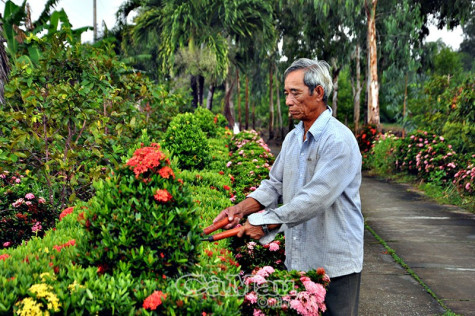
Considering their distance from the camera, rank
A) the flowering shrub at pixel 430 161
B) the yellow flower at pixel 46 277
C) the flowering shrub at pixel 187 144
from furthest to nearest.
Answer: the flowering shrub at pixel 430 161, the flowering shrub at pixel 187 144, the yellow flower at pixel 46 277

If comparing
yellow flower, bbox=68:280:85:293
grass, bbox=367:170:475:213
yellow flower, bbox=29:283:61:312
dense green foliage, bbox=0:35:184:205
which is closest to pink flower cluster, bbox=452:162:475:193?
grass, bbox=367:170:475:213

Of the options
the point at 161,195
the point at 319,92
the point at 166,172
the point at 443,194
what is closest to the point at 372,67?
the point at 443,194

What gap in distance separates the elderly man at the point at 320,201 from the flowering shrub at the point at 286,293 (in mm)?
122

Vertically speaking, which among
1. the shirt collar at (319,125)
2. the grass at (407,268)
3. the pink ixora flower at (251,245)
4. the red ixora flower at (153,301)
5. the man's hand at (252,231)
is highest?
the shirt collar at (319,125)

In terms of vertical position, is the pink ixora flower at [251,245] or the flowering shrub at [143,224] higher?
the flowering shrub at [143,224]

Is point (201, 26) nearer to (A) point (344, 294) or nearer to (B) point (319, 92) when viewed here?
(B) point (319, 92)

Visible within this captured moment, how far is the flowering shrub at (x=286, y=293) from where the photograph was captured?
254cm

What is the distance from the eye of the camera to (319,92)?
108 inches

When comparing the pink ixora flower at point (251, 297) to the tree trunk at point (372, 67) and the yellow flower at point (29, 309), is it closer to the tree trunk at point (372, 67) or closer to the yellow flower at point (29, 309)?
the yellow flower at point (29, 309)

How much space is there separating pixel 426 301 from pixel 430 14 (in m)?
21.7

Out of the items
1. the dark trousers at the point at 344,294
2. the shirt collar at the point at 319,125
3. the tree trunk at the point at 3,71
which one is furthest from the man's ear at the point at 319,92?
the tree trunk at the point at 3,71

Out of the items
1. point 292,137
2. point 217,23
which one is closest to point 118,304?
point 292,137

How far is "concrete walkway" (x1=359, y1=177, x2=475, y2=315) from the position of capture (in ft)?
16.3

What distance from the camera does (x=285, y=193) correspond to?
2912mm
